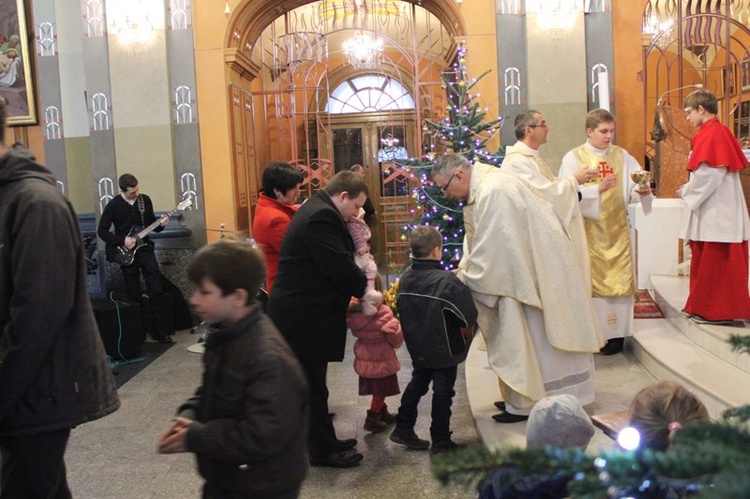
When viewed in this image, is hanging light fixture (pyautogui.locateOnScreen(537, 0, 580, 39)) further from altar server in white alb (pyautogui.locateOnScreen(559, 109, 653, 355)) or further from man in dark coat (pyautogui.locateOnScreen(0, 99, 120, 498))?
man in dark coat (pyautogui.locateOnScreen(0, 99, 120, 498))

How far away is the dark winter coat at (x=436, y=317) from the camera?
3869 mm

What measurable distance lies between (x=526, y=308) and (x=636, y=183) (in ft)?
5.87

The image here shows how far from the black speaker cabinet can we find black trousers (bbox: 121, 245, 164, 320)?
55 cm

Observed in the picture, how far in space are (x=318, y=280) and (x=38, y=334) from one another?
190cm

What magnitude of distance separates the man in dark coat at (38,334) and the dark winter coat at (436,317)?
78.9 inches

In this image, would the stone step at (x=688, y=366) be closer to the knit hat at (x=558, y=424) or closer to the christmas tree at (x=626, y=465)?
the knit hat at (x=558, y=424)

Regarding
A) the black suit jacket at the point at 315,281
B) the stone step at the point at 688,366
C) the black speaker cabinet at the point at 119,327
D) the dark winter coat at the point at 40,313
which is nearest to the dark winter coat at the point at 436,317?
the black suit jacket at the point at 315,281

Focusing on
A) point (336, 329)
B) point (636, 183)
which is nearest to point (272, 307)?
point (336, 329)

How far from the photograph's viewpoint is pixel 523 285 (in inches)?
154

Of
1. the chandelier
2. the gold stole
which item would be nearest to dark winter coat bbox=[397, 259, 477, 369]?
the gold stole

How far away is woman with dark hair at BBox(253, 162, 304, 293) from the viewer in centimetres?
453

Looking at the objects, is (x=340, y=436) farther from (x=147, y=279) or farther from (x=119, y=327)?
(x=147, y=279)

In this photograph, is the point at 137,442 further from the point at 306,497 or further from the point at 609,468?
the point at 609,468

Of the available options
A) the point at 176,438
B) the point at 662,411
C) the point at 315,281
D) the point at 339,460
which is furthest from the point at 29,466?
the point at 339,460
